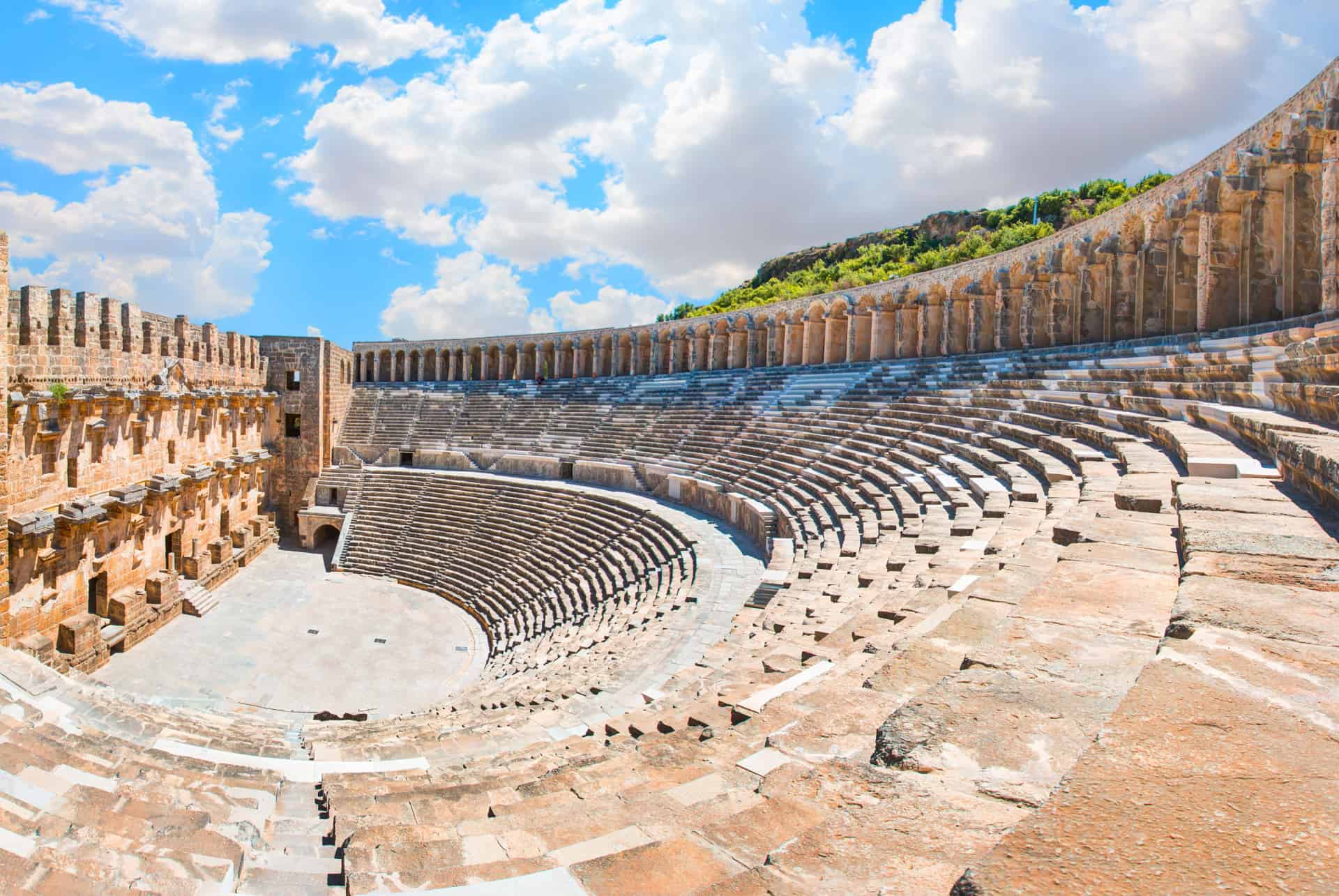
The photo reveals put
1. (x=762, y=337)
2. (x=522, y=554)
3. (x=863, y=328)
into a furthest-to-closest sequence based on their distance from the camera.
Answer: (x=762, y=337), (x=863, y=328), (x=522, y=554)

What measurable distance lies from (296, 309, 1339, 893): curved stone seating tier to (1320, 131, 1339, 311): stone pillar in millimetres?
1189

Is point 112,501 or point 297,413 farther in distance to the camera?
point 297,413

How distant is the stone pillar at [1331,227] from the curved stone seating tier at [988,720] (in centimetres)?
119

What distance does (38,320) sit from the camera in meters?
14.7

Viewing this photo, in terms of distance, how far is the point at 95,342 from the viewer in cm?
1652

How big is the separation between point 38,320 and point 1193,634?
1905 centimetres

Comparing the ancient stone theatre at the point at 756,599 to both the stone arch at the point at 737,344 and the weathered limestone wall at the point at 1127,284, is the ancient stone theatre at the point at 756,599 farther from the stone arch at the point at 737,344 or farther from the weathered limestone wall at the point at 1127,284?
the stone arch at the point at 737,344

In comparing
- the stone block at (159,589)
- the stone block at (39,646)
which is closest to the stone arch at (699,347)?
the stone block at (159,589)

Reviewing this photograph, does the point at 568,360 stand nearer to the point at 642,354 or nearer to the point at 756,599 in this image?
the point at 642,354

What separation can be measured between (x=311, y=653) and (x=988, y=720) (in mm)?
15632

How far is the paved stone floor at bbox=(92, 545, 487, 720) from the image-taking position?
1317 cm

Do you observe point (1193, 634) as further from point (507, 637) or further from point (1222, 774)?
point (507, 637)

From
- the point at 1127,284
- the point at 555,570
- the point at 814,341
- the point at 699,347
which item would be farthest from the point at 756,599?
the point at 699,347

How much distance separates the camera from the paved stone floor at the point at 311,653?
13172 mm
